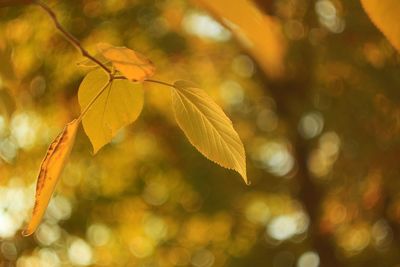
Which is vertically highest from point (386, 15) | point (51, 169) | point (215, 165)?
point (386, 15)

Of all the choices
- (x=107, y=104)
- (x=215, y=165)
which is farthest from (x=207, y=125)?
(x=215, y=165)

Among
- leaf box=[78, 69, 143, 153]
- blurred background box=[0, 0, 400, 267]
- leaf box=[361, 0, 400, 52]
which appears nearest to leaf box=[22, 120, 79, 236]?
leaf box=[78, 69, 143, 153]

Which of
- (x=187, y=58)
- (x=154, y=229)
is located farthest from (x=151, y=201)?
(x=187, y=58)

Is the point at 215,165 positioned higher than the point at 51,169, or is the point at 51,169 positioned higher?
the point at 51,169

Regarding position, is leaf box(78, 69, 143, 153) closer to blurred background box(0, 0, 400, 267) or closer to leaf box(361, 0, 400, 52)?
leaf box(361, 0, 400, 52)

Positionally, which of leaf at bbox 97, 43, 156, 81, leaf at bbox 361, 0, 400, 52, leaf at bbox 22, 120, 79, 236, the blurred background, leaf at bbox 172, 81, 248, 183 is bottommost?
the blurred background

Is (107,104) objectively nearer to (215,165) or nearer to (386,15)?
(386,15)

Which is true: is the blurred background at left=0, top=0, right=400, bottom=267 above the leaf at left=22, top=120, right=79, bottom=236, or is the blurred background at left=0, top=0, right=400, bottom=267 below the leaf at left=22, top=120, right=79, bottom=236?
below
